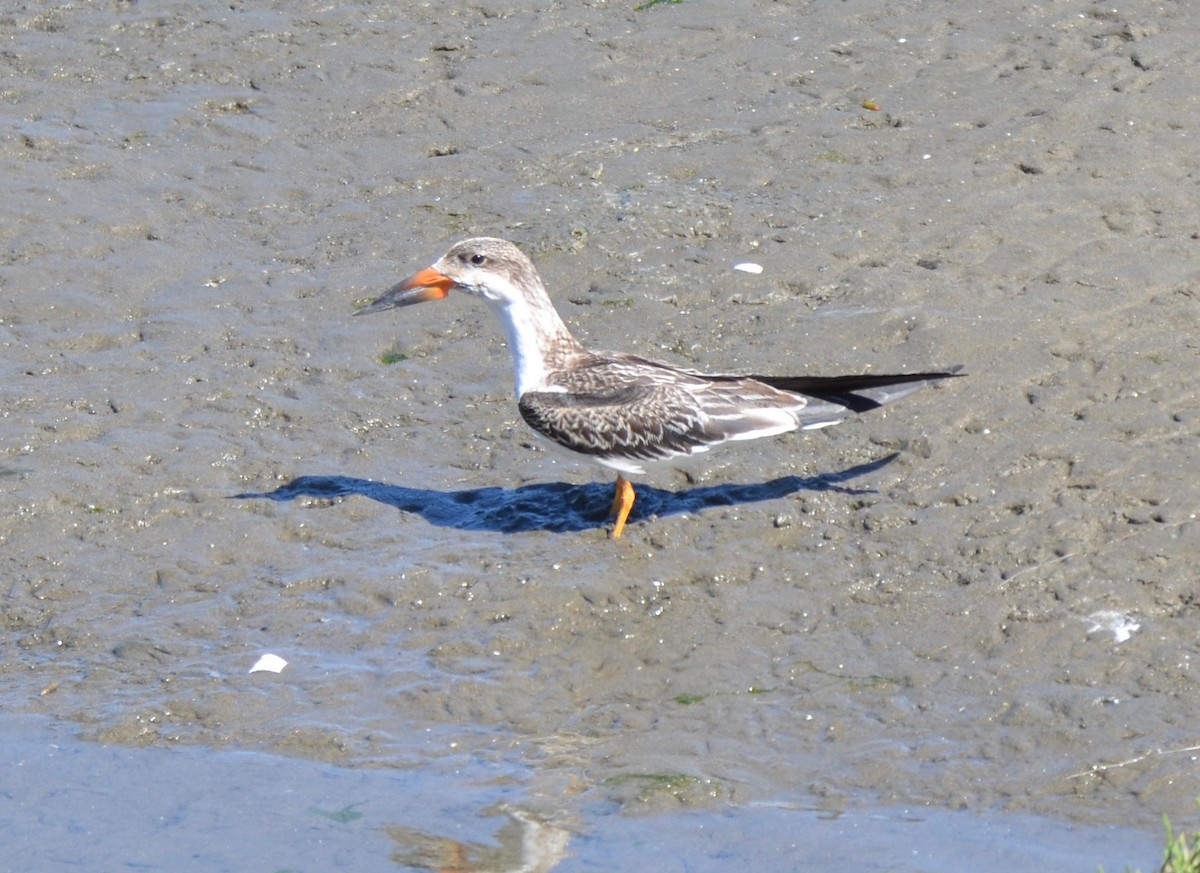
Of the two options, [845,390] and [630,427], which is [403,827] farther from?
[845,390]

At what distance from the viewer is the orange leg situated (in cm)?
778

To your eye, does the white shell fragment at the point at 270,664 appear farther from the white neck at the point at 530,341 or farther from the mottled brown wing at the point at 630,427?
the white neck at the point at 530,341

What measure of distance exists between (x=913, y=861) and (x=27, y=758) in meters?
3.59

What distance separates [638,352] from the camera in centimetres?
923

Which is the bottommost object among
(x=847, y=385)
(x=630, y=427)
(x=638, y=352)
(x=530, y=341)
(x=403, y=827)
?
(x=403, y=827)

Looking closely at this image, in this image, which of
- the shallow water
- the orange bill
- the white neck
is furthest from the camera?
the orange bill

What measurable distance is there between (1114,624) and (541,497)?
2.85 metres

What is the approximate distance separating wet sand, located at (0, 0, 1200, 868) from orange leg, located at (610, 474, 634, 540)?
76 mm

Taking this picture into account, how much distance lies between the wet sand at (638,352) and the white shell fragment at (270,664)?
0.07 m

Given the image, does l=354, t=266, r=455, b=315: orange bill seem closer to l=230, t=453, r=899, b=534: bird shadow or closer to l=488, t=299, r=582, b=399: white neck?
l=488, t=299, r=582, b=399: white neck

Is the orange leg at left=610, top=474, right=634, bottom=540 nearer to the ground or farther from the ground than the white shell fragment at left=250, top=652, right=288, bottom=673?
farther from the ground

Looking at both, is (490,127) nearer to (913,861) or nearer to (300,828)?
(300,828)

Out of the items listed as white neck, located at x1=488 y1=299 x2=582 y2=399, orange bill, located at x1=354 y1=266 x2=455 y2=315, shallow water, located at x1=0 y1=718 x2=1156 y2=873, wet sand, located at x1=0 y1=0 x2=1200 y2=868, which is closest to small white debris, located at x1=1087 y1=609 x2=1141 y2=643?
wet sand, located at x1=0 y1=0 x2=1200 y2=868

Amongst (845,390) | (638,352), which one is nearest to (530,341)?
(638,352)
